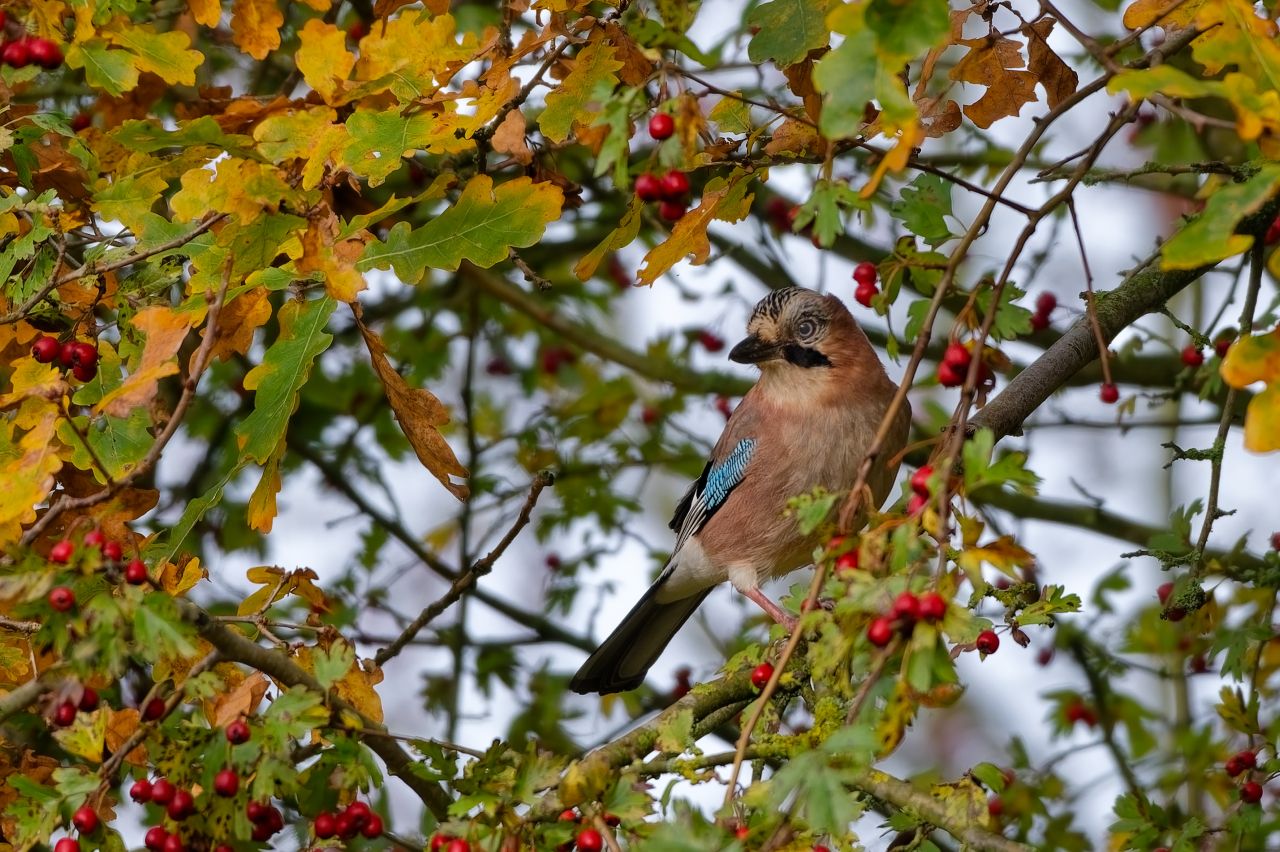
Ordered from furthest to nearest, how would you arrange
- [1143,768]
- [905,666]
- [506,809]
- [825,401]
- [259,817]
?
[1143,768]
[825,401]
[259,817]
[506,809]
[905,666]

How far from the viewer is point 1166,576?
23.4ft

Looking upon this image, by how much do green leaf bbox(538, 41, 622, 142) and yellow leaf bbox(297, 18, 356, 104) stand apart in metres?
0.46

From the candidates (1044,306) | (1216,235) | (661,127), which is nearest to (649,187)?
(661,127)

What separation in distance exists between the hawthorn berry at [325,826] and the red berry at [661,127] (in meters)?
→ 1.38

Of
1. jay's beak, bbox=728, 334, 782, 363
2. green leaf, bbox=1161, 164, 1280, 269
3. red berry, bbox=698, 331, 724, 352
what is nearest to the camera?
green leaf, bbox=1161, 164, 1280, 269

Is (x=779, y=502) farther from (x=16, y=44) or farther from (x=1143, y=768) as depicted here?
(x=16, y=44)

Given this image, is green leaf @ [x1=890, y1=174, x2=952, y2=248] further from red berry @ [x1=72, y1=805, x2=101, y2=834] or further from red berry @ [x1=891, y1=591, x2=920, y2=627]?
red berry @ [x1=72, y1=805, x2=101, y2=834]

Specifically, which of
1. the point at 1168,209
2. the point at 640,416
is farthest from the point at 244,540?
the point at 1168,209

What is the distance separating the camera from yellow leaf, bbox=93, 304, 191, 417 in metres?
2.50

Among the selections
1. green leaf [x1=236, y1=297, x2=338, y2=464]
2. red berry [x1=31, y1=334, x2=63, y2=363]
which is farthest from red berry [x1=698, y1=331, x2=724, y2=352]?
red berry [x1=31, y1=334, x2=63, y2=363]

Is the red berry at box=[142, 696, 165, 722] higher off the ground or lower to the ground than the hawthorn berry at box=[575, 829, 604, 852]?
higher

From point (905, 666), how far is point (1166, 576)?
5.40m

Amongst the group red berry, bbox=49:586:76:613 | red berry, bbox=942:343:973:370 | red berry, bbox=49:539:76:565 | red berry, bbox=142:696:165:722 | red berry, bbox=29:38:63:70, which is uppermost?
red berry, bbox=29:38:63:70

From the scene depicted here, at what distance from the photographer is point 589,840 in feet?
8.06
